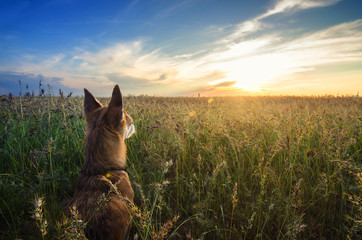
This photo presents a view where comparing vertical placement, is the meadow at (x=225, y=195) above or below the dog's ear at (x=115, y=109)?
below

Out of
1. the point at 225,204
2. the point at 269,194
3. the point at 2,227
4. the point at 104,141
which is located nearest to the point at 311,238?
the point at 269,194

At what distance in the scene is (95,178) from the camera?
2.08 metres

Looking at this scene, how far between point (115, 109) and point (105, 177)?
871 mm

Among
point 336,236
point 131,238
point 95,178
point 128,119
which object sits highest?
point 128,119

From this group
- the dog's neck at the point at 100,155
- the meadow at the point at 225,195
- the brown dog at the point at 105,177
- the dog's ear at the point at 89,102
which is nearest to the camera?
the brown dog at the point at 105,177

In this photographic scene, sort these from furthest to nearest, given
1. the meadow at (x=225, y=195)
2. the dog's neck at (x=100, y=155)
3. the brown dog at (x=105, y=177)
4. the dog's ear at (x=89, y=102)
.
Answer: the dog's ear at (x=89, y=102), the dog's neck at (x=100, y=155), the meadow at (x=225, y=195), the brown dog at (x=105, y=177)

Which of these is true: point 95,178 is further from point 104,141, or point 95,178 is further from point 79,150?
point 79,150

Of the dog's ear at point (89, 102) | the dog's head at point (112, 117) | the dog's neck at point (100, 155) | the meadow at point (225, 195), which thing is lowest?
the meadow at point (225, 195)

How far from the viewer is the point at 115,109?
91.0 inches

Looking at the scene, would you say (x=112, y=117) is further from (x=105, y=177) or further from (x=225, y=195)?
(x=225, y=195)

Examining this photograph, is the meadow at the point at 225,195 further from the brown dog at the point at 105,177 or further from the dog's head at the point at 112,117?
the dog's head at the point at 112,117

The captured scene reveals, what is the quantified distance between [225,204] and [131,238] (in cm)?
136

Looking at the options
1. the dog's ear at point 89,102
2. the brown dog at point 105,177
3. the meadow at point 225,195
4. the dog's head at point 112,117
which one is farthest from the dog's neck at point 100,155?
the dog's ear at point 89,102

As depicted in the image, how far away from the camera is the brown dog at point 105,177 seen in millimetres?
1731
